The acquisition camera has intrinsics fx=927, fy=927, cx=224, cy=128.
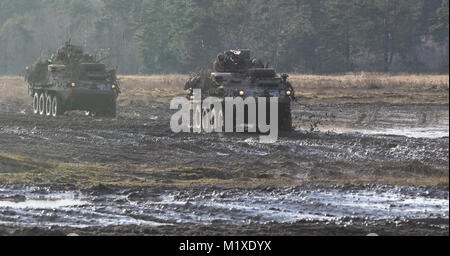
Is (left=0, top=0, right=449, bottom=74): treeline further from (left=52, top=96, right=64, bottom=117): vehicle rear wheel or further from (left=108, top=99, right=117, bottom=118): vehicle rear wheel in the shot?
(left=52, top=96, right=64, bottom=117): vehicle rear wheel

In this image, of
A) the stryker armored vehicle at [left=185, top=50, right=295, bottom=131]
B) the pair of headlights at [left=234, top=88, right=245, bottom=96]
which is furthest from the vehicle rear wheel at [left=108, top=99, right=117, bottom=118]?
the pair of headlights at [left=234, top=88, right=245, bottom=96]

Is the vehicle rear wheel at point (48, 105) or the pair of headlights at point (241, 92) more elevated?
the pair of headlights at point (241, 92)

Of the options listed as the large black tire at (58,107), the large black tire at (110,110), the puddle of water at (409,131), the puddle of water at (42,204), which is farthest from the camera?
the large black tire at (58,107)

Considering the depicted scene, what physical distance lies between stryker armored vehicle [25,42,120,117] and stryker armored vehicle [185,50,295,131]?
479 cm

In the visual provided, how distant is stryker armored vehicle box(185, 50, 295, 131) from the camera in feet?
80.4

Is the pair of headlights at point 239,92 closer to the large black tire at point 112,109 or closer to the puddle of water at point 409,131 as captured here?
the puddle of water at point 409,131

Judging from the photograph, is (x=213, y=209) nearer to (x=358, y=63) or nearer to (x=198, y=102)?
(x=198, y=102)

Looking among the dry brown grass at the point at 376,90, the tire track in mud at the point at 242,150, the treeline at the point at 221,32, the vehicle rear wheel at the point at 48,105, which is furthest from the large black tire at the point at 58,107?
the treeline at the point at 221,32

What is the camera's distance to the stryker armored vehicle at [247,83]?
2450cm

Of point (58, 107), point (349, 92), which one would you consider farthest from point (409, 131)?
point (349, 92)

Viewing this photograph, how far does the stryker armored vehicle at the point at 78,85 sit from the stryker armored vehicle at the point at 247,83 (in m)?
4.79

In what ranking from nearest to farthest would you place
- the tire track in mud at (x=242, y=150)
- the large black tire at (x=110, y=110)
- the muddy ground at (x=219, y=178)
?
the muddy ground at (x=219, y=178), the tire track in mud at (x=242, y=150), the large black tire at (x=110, y=110)

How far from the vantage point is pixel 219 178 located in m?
15.9

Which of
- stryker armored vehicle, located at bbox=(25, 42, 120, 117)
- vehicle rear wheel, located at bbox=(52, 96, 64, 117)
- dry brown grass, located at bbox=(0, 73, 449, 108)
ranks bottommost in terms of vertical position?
dry brown grass, located at bbox=(0, 73, 449, 108)
